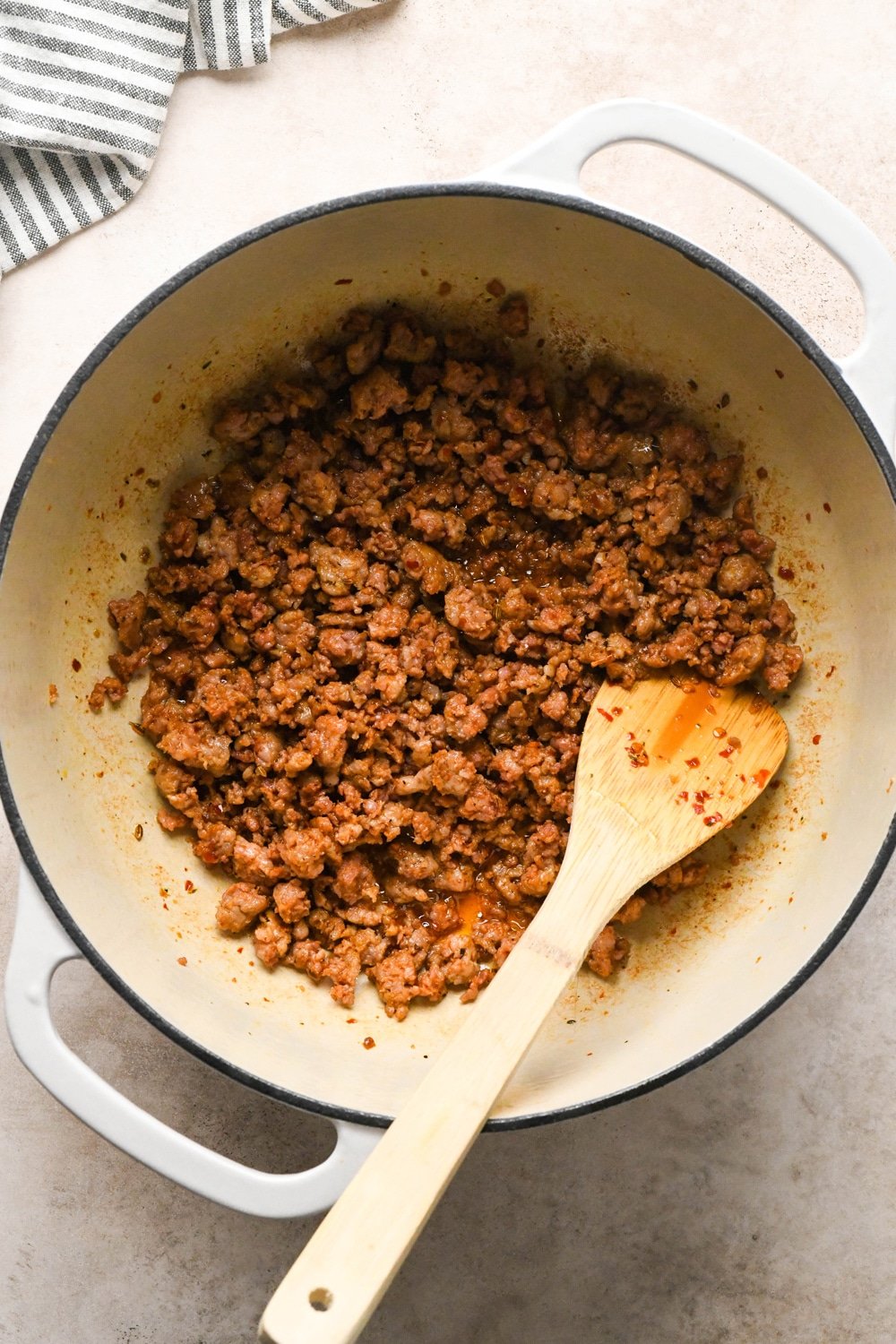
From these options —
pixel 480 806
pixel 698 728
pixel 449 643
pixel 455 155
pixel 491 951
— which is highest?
pixel 455 155

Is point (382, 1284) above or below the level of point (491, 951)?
below

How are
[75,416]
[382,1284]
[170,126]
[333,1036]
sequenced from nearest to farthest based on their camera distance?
1. [382,1284]
2. [75,416]
3. [333,1036]
4. [170,126]

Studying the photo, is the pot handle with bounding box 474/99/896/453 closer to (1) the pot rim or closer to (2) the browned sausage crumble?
(1) the pot rim

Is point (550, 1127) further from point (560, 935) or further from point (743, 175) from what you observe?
point (743, 175)

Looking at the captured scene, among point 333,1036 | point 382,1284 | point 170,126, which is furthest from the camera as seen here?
point 170,126

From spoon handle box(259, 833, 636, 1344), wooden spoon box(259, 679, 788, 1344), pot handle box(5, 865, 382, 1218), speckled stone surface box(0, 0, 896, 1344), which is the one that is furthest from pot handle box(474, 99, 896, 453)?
pot handle box(5, 865, 382, 1218)

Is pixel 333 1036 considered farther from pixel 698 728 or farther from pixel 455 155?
pixel 455 155

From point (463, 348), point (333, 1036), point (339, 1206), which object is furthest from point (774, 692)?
point (339, 1206)
